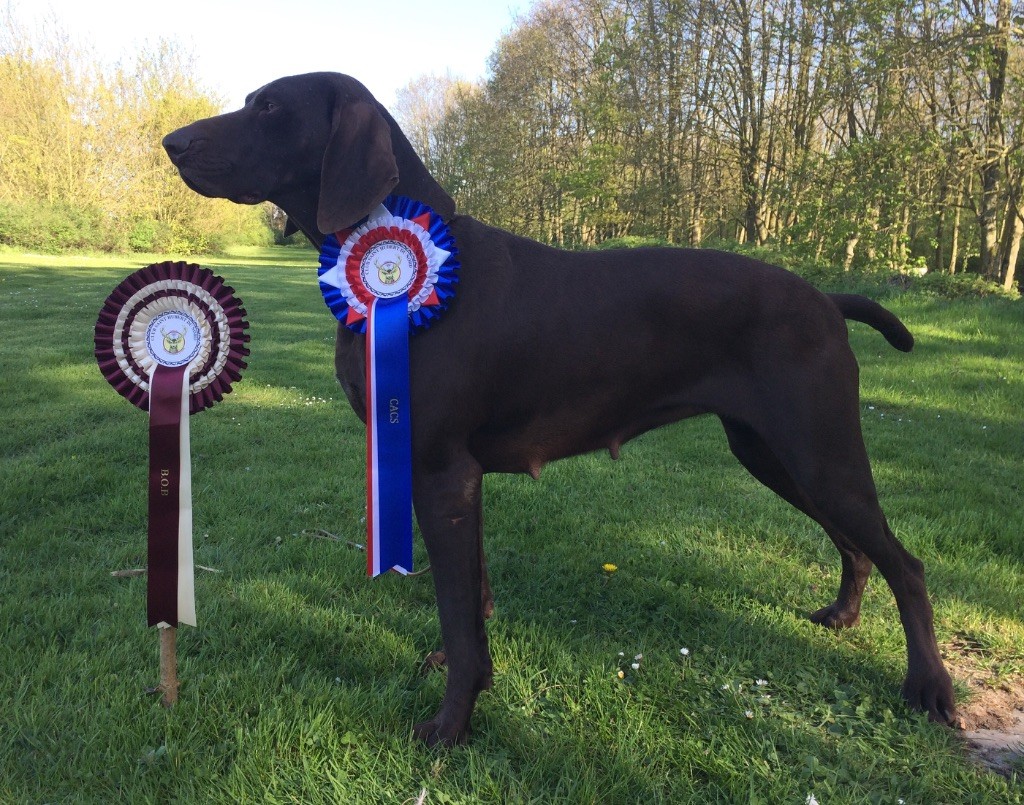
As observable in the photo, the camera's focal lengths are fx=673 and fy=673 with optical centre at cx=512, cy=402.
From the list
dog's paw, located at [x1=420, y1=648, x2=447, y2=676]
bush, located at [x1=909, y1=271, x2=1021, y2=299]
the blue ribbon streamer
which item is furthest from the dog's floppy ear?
bush, located at [x1=909, y1=271, x2=1021, y2=299]

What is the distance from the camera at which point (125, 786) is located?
6.09 feet

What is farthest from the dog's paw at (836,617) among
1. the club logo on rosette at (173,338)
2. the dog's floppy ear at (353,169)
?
the club logo on rosette at (173,338)

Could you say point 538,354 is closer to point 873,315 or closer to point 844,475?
point 844,475

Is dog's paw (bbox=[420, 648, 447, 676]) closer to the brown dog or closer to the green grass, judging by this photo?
Result: the green grass

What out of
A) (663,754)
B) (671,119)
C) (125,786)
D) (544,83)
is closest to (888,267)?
(671,119)

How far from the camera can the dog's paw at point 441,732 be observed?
6.86ft

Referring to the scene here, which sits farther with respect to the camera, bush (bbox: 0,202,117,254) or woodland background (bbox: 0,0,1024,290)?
bush (bbox: 0,202,117,254)

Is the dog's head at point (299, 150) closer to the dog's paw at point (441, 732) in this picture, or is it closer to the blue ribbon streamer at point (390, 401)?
the blue ribbon streamer at point (390, 401)

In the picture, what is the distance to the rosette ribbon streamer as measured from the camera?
211 cm

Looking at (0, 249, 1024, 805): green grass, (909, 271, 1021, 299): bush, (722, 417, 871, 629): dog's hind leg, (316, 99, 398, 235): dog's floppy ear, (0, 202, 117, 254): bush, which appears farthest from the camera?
(0, 202, 117, 254): bush

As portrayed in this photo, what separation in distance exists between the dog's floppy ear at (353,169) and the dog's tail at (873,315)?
66.6 inches

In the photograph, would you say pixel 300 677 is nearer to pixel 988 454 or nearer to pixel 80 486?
pixel 80 486

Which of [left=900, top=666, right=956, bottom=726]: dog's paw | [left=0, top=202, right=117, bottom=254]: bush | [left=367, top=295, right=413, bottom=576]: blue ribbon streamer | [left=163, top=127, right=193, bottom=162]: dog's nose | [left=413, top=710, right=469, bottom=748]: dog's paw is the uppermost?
[left=0, top=202, right=117, bottom=254]: bush

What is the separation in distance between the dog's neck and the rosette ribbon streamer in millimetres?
92
